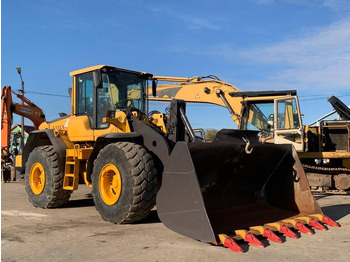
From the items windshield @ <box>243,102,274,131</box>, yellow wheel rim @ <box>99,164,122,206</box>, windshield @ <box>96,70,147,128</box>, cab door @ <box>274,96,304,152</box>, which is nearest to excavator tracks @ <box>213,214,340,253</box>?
yellow wheel rim @ <box>99,164,122,206</box>

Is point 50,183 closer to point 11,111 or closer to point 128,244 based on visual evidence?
point 128,244

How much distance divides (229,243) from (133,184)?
191cm

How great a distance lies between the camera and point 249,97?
1252 cm

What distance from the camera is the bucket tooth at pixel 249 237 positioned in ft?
16.0

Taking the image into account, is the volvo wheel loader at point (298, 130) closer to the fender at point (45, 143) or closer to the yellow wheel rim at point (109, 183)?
the fender at point (45, 143)

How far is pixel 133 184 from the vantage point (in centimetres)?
598

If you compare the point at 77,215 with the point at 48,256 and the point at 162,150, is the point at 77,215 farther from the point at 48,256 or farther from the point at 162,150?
the point at 48,256

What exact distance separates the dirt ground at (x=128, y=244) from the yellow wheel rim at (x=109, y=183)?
1.46ft

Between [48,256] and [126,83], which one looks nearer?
[48,256]

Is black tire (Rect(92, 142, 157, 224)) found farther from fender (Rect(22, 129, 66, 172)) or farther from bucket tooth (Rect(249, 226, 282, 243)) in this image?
fender (Rect(22, 129, 66, 172))

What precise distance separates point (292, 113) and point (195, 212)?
7.56 meters

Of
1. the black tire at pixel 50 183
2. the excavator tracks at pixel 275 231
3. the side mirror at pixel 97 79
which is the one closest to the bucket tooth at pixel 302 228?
the excavator tracks at pixel 275 231

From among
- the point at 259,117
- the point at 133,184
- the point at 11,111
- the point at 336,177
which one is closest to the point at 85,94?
the point at 133,184

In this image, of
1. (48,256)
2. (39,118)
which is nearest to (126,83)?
(48,256)
